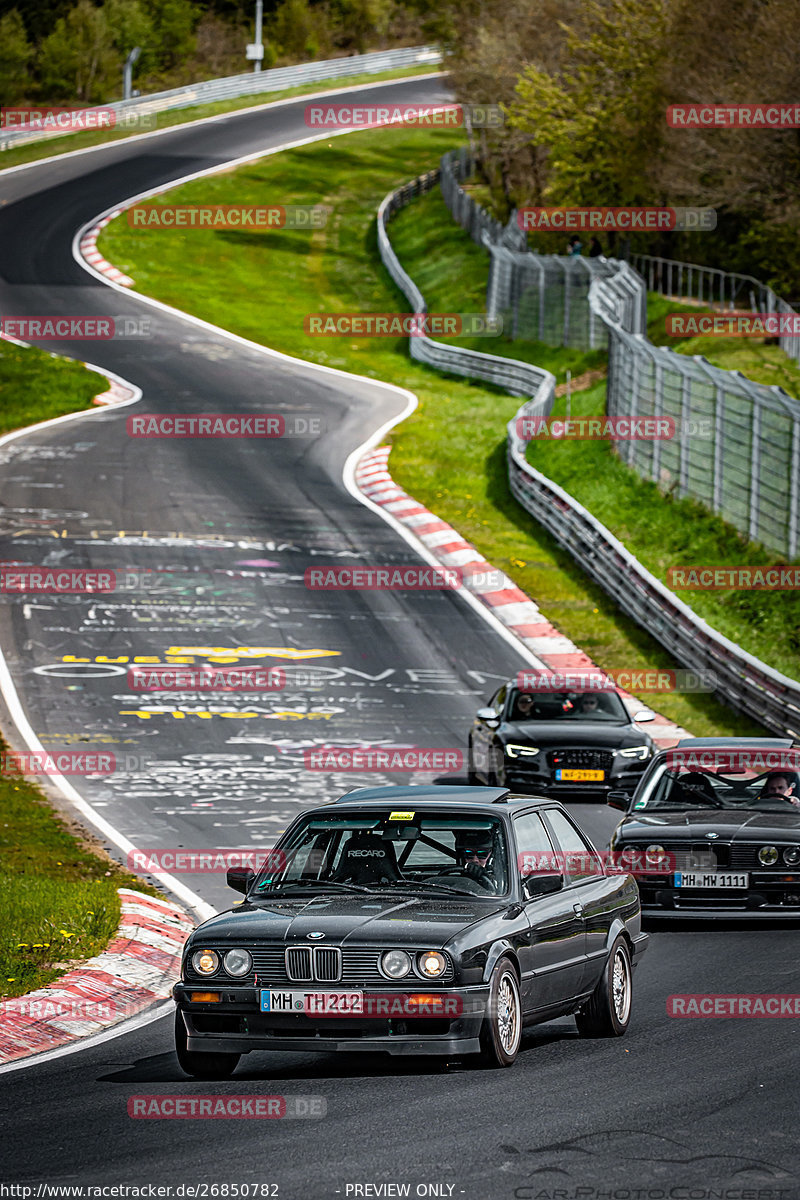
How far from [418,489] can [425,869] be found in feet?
91.2

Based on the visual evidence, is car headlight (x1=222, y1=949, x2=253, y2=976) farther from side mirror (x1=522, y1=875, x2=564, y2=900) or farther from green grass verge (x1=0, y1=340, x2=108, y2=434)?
green grass verge (x1=0, y1=340, x2=108, y2=434)

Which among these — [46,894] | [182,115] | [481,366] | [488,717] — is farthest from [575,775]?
[182,115]

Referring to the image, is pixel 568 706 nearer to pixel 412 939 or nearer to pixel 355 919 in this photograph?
pixel 355 919

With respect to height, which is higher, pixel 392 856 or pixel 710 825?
pixel 392 856

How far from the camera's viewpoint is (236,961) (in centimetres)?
818

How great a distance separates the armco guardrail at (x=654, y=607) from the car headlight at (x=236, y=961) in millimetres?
13594

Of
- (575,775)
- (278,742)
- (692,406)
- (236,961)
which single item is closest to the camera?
(236,961)

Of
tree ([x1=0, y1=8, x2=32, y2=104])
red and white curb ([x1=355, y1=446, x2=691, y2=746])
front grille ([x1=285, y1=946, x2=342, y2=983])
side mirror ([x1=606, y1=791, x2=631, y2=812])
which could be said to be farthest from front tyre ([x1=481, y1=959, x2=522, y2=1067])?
tree ([x1=0, y1=8, x2=32, y2=104])

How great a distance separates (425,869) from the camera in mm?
9031

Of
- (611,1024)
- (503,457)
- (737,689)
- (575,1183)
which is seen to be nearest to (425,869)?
(611,1024)

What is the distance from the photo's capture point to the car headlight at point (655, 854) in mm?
13180

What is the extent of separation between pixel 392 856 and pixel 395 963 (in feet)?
3.59

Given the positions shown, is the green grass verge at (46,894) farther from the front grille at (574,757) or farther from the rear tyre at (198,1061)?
the front grille at (574,757)

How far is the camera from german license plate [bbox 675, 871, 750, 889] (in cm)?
1305
